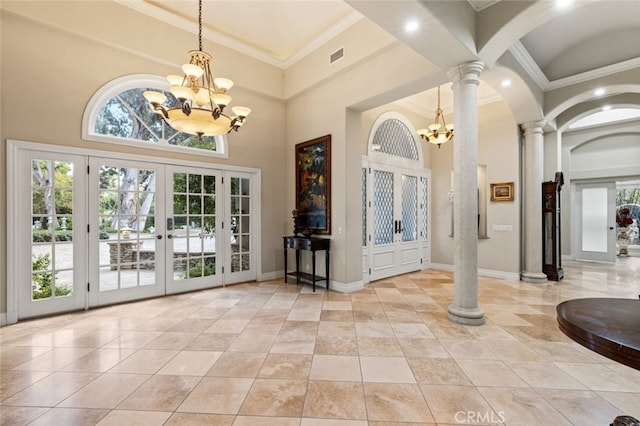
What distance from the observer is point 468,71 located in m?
3.53

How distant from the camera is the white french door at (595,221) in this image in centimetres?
812

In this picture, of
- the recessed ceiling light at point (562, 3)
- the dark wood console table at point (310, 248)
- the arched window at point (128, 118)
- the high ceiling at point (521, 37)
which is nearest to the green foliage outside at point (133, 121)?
the arched window at point (128, 118)

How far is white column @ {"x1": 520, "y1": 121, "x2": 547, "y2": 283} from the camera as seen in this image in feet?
18.7

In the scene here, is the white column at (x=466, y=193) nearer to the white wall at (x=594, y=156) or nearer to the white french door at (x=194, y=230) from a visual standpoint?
the white french door at (x=194, y=230)

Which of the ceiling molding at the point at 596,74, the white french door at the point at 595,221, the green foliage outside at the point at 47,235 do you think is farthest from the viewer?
the white french door at the point at 595,221

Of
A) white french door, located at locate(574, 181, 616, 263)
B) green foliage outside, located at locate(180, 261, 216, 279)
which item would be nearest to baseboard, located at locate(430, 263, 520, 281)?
white french door, located at locate(574, 181, 616, 263)

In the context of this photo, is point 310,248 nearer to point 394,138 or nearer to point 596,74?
point 394,138

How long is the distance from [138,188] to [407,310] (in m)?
4.54

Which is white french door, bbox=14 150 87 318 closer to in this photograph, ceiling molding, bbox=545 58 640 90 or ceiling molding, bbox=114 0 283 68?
ceiling molding, bbox=114 0 283 68

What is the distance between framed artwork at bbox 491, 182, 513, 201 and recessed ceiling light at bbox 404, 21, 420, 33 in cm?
452

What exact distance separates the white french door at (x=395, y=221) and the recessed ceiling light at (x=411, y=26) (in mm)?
2975

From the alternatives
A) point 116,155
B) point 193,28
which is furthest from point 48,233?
point 193,28

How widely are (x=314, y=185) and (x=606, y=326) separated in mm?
4528

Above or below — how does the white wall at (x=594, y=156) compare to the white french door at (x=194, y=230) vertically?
above
